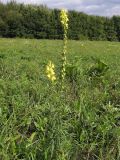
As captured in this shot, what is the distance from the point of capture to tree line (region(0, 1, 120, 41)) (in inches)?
1178

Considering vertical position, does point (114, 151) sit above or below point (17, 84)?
below

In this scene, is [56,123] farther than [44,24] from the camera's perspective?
No

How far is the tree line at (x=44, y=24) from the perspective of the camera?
29.9 meters

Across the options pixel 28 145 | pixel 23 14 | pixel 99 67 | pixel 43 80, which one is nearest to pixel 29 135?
pixel 28 145

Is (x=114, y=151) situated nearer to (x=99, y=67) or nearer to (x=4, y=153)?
(x=4, y=153)

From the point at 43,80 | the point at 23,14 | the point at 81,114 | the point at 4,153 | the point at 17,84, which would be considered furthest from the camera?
the point at 23,14

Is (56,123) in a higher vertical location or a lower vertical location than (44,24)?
higher

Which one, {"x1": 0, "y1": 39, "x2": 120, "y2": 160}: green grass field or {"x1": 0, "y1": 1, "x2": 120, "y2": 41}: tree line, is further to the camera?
{"x1": 0, "y1": 1, "x2": 120, "y2": 41}: tree line

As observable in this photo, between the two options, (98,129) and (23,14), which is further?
(23,14)

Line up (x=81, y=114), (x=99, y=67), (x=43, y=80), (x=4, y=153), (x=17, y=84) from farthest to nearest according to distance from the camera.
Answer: (x=99, y=67) < (x=43, y=80) < (x=17, y=84) < (x=81, y=114) < (x=4, y=153)

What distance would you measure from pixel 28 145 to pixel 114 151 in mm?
859

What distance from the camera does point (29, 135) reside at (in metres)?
4.66

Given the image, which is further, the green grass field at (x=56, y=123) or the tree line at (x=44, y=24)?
the tree line at (x=44, y=24)

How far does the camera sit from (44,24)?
30312 millimetres
